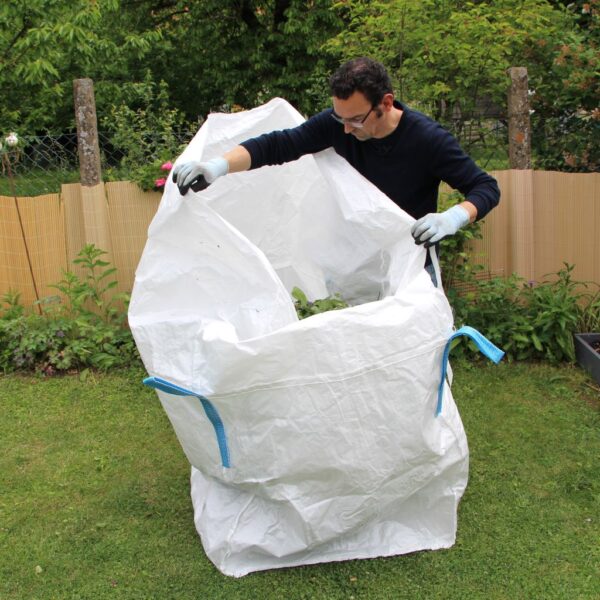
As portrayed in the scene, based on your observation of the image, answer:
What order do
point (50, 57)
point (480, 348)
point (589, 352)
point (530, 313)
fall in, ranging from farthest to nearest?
point (50, 57)
point (530, 313)
point (589, 352)
point (480, 348)

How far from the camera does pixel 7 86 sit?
7.15m

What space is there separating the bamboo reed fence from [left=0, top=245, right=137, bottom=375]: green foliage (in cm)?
11

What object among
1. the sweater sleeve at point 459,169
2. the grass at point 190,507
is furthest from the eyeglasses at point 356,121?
the grass at point 190,507

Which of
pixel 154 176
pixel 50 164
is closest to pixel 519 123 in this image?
pixel 154 176

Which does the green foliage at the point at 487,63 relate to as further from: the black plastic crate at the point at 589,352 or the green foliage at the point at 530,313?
the black plastic crate at the point at 589,352

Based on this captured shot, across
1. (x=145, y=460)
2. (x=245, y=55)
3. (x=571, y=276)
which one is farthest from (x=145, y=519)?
(x=245, y=55)

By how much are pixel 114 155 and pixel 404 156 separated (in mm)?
3153

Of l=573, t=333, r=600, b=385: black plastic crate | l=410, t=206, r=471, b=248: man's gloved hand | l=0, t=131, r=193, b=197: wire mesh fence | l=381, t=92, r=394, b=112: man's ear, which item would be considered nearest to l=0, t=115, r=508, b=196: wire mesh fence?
l=0, t=131, r=193, b=197: wire mesh fence

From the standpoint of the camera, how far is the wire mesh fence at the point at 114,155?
14.0ft

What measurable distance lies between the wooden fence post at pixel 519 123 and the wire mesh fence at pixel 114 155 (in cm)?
55

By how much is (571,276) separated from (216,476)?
8.72 feet

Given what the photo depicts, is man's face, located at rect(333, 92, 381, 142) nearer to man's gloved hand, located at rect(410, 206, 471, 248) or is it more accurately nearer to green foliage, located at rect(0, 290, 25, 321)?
man's gloved hand, located at rect(410, 206, 471, 248)

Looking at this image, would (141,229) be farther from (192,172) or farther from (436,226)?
(436,226)

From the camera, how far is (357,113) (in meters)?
2.04
